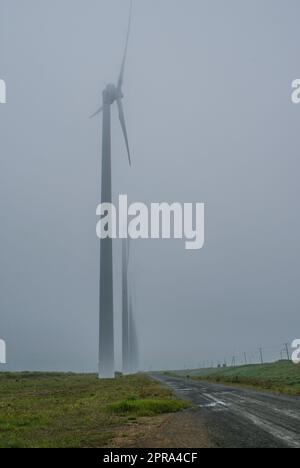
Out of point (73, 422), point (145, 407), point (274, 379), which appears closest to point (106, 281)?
point (274, 379)

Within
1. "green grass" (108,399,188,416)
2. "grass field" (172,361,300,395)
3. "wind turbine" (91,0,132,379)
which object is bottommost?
"grass field" (172,361,300,395)

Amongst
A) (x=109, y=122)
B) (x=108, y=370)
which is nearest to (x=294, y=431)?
(x=108, y=370)

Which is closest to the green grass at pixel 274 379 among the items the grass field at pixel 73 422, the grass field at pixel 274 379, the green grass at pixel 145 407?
the grass field at pixel 274 379

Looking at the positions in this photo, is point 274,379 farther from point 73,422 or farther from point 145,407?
point 73,422

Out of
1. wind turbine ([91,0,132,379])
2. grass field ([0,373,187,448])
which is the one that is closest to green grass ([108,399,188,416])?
grass field ([0,373,187,448])

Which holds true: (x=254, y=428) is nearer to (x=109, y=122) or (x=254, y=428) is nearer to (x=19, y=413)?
(x=19, y=413)

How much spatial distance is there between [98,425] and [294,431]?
29.8 ft

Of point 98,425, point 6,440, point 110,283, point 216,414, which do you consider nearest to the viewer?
point 6,440

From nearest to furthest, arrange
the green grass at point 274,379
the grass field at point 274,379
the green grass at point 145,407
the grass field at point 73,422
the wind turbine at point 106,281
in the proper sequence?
the grass field at point 73,422, the green grass at point 145,407, the green grass at point 274,379, the grass field at point 274,379, the wind turbine at point 106,281

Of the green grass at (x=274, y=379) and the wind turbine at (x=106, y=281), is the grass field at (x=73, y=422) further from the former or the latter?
the wind turbine at (x=106, y=281)

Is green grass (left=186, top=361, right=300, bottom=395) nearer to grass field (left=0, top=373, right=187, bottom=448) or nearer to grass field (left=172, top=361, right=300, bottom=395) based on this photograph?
grass field (left=172, top=361, right=300, bottom=395)

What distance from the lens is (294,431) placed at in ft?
62.4

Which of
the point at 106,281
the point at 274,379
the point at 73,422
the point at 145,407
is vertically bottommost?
the point at 274,379

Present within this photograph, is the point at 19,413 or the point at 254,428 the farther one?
the point at 19,413
